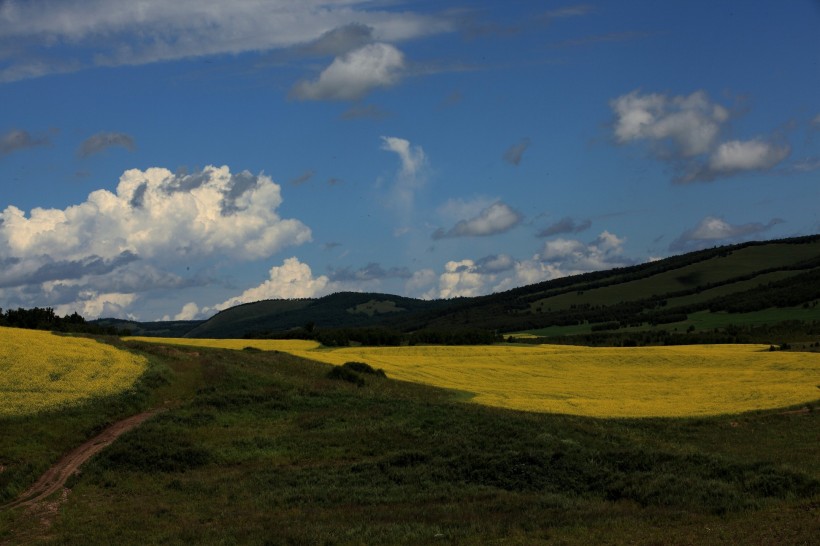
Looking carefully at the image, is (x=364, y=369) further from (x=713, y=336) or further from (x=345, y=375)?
(x=713, y=336)

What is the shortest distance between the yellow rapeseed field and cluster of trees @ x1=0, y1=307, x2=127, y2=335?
26693 mm

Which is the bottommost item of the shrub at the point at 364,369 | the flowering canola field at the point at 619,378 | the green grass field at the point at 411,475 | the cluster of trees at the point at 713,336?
the green grass field at the point at 411,475

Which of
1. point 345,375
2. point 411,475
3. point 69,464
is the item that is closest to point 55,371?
point 69,464

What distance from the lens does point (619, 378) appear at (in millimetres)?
61000

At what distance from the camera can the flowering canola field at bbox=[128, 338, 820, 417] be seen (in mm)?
45969

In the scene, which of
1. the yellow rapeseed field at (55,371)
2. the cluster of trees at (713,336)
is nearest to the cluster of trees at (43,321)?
the yellow rapeseed field at (55,371)

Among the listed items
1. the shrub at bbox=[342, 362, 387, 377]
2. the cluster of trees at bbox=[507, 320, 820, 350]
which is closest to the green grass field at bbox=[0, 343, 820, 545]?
the shrub at bbox=[342, 362, 387, 377]

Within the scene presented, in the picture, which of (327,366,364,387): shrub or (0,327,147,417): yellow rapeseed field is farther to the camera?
(327,366,364,387): shrub

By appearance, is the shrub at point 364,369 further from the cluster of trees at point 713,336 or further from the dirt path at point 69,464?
the cluster of trees at point 713,336

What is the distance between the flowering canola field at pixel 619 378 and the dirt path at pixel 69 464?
20.3 metres

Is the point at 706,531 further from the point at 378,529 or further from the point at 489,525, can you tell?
the point at 378,529

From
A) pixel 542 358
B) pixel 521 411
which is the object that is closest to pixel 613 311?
pixel 542 358

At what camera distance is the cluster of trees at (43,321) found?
86688 mm

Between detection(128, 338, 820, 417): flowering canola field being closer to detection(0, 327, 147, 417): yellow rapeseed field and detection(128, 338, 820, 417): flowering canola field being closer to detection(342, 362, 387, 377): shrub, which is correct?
detection(342, 362, 387, 377): shrub
